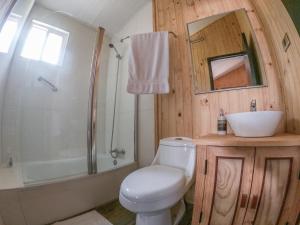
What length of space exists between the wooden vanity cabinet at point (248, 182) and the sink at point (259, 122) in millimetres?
82

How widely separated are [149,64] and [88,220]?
4.98 feet

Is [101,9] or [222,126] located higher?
[101,9]

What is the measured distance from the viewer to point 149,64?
62.5 inches

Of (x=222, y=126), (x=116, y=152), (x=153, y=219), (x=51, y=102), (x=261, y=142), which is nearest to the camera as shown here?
(x=261, y=142)

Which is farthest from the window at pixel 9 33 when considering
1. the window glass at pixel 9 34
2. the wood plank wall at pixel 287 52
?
the wood plank wall at pixel 287 52

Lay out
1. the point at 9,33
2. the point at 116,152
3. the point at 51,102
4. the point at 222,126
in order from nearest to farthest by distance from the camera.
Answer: the point at 222,126, the point at 9,33, the point at 51,102, the point at 116,152

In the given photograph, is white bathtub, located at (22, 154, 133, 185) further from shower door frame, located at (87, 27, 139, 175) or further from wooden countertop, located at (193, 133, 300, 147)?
wooden countertop, located at (193, 133, 300, 147)

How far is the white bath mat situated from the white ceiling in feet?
6.82

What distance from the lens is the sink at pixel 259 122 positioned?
2.72 ft

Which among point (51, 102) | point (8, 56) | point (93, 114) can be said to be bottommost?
point (93, 114)

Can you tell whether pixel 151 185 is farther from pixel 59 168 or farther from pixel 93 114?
pixel 59 168

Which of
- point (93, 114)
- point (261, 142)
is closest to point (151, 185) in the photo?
point (261, 142)

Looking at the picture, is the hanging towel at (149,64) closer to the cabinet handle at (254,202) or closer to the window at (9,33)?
the cabinet handle at (254,202)

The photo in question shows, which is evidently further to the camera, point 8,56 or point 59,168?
point 8,56
